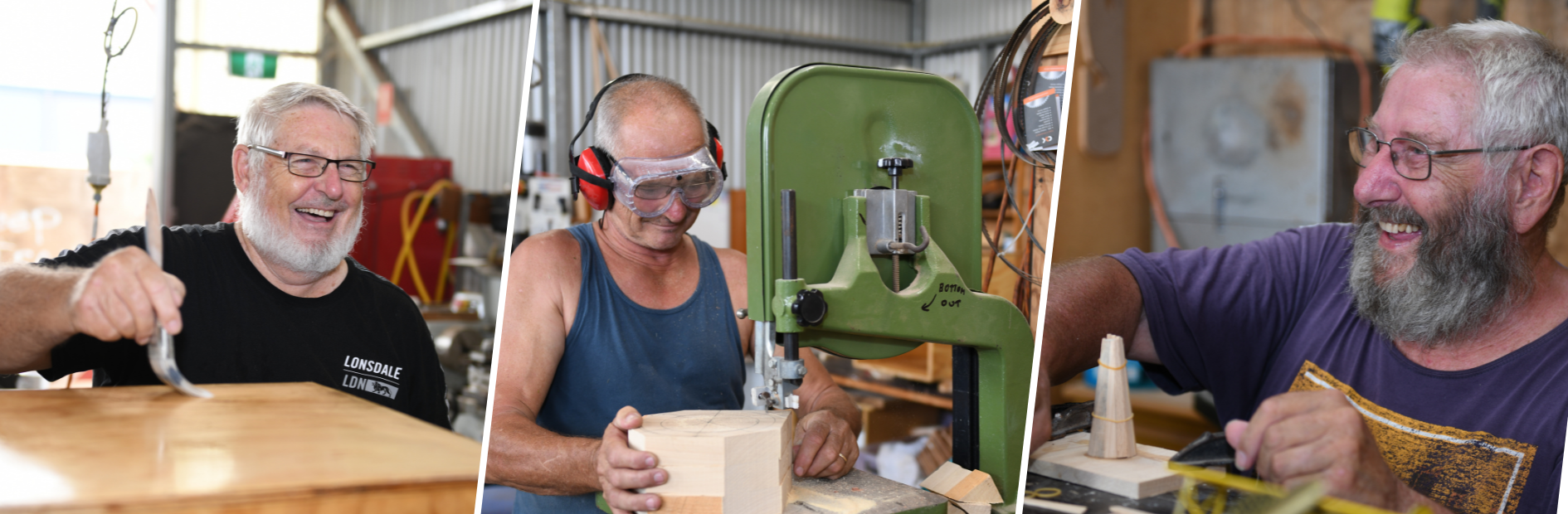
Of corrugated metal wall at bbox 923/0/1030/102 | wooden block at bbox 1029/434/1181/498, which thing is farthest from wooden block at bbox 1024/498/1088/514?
corrugated metal wall at bbox 923/0/1030/102

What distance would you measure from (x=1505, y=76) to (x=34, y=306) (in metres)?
2.15

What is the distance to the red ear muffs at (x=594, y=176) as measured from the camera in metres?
1.74

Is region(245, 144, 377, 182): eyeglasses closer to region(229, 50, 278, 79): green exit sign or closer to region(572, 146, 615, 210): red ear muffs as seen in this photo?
region(229, 50, 278, 79): green exit sign

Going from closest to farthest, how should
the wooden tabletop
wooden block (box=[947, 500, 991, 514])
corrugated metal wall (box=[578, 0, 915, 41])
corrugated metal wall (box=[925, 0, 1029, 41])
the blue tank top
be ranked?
the wooden tabletop → wooden block (box=[947, 500, 991, 514]) → the blue tank top → corrugated metal wall (box=[578, 0, 915, 41]) → corrugated metal wall (box=[925, 0, 1029, 41])

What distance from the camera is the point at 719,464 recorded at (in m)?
1.19

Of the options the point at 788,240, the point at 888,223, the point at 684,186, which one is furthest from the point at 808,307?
the point at 684,186

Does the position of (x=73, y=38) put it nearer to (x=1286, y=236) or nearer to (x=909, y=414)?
(x=1286, y=236)

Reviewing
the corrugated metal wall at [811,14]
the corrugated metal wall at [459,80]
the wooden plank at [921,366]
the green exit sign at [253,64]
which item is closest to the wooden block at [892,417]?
the wooden plank at [921,366]

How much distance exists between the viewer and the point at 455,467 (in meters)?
1.16

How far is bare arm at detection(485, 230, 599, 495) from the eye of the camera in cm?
157

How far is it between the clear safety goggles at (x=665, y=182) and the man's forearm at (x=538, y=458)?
0.48m

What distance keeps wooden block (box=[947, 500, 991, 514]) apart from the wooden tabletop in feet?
2.57

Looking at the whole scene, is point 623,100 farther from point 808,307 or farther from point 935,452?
point 935,452

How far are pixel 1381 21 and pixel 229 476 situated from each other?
319cm
